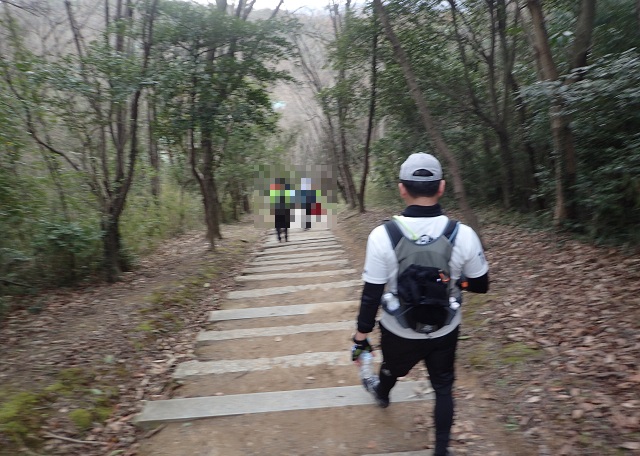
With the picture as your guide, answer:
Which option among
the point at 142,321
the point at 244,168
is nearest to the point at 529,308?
the point at 142,321

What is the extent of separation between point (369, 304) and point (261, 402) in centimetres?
182

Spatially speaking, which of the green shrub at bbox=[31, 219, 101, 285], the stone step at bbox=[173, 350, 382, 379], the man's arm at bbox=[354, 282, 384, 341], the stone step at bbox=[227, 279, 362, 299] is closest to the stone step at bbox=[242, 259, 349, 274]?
the stone step at bbox=[227, 279, 362, 299]

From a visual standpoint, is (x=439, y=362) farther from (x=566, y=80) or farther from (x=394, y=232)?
(x=566, y=80)

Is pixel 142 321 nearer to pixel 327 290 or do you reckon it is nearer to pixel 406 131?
pixel 327 290

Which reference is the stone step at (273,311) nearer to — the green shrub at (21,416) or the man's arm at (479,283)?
the green shrub at (21,416)

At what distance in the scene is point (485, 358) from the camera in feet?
14.5

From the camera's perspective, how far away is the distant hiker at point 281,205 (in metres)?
13.6

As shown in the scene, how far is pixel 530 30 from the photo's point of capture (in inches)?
349

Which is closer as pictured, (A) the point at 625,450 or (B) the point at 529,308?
(A) the point at 625,450

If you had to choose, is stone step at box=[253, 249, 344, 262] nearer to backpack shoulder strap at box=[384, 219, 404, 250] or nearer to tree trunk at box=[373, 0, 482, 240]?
tree trunk at box=[373, 0, 482, 240]

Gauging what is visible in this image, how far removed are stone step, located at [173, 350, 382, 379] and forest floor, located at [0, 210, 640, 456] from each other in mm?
236

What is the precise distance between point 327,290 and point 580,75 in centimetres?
485

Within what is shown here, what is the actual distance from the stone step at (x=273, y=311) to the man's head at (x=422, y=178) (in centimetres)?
413

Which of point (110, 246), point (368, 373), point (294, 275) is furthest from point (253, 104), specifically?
point (368, 373)
